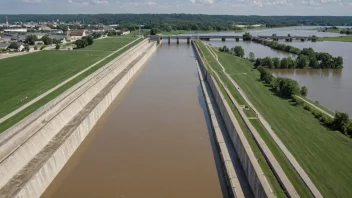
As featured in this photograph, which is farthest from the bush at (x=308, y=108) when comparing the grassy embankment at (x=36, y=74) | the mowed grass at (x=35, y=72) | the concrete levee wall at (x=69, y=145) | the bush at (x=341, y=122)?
the mowed grass at (x=35, y=72)

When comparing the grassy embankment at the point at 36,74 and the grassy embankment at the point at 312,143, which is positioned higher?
the grassy embankment at the point at 36,74

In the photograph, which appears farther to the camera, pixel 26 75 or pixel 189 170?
pixel 26 75

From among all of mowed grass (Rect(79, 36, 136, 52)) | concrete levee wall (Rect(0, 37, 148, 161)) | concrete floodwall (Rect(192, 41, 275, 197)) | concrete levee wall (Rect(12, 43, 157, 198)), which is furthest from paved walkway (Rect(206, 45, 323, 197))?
mowed grass (Rect(79, 36, 136, 52))

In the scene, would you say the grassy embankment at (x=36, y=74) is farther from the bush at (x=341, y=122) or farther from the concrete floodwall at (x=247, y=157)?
the bush at (x=341, y=122)

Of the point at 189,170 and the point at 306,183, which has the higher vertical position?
the point at 306,183

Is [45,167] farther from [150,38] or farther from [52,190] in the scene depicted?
[150,38]

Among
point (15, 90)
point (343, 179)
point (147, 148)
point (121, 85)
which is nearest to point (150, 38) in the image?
point (121, 85)

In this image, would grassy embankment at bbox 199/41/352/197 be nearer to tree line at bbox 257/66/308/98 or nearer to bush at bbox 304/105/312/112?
bush at bbox 304/105/312/112
